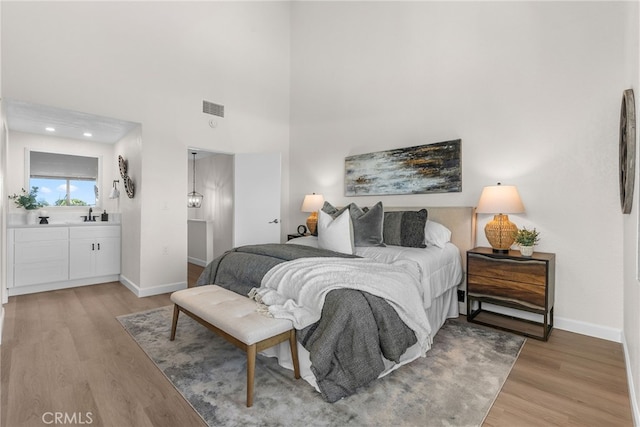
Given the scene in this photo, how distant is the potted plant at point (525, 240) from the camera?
102 inches

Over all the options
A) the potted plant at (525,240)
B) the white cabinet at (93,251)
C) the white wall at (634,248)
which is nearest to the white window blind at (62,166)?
the white cabinet at (93,251)

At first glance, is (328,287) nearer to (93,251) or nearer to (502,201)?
(502,201)

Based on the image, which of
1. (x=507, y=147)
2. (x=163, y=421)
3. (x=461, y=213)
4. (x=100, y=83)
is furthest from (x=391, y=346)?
(x=100, y=83)

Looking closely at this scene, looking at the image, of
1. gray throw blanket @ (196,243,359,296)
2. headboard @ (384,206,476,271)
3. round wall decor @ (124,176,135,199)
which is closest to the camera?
gray throw blanket @ (196,243,359,296)

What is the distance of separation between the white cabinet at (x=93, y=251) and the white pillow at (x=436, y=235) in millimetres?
4255

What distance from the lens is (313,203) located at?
15.2 feet

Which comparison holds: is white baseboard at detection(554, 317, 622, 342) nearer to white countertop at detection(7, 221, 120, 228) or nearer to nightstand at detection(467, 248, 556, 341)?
nightstand at detection(467, 248, 556, 341)

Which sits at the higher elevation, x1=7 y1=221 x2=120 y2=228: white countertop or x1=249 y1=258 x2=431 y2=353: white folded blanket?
x1=7 y1=221 x2=120 y2=228: white countertop

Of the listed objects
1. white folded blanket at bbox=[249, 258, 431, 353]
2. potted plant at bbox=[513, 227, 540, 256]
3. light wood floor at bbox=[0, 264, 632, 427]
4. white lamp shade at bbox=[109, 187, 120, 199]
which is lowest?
light wood floor at bbox=[0, 264, 632, 427]

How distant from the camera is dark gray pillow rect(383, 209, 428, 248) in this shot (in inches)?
119

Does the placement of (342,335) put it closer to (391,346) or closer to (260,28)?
(391,346)

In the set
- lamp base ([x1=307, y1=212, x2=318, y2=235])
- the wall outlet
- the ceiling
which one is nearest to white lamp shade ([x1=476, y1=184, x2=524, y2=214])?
the wall outlet

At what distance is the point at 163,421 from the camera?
1545mm
